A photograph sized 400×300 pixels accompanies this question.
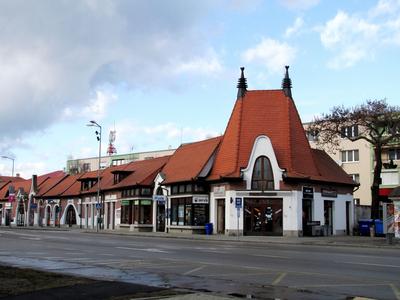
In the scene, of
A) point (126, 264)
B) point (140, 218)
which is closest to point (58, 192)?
point (140, 218)

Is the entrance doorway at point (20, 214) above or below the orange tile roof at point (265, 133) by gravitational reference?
below

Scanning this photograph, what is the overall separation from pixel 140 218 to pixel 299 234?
728 inches

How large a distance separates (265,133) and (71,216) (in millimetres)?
37485

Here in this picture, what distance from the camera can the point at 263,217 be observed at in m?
42.4

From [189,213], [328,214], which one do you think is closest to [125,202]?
[189,213]

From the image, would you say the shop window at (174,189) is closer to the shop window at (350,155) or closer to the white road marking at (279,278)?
the shop window at (350,155)

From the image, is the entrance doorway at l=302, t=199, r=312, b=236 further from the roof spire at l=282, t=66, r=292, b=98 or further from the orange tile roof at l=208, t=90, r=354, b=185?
the roof spire at l=282, t=66, r=292, b=98

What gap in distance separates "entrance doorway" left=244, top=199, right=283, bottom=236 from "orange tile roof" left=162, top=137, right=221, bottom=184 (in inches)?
230

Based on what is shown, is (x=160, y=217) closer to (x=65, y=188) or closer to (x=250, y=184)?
(x=250, y=184)

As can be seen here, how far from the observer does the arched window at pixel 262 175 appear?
4250cm

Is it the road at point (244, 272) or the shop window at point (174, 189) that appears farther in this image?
the shop window at point (174, 189)

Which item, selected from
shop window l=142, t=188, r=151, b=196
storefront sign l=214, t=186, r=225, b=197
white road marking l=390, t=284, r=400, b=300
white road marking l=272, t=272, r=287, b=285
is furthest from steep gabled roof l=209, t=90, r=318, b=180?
white road marking l=390, t=284, r=400, b=300

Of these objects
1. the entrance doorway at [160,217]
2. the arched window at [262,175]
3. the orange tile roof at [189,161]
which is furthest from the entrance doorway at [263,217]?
the entrance doorway at [160,217]

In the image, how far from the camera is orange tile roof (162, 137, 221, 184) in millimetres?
47531
